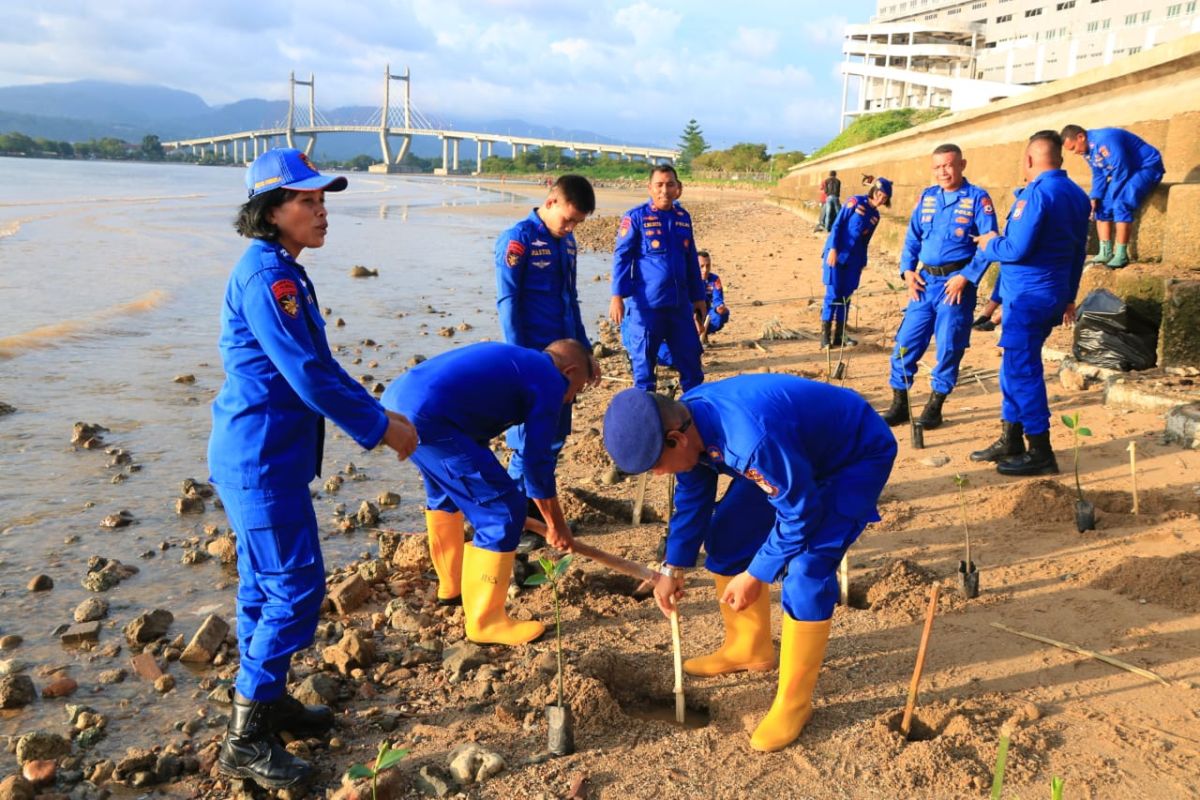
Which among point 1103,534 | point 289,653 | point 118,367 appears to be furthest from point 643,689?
point 118,367

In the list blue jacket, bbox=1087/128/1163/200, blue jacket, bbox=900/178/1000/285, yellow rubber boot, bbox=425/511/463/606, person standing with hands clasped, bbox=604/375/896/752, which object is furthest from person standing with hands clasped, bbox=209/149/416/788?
blue jacket, bbox=1087/128/1163/200

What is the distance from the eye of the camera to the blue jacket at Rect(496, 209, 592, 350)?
4.99 metres

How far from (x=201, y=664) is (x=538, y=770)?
1737 mm

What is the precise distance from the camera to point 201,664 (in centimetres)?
373

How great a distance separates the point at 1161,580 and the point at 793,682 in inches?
85.1

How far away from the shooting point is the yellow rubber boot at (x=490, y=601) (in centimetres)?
377

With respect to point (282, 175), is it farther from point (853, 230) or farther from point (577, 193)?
point (853, 230)

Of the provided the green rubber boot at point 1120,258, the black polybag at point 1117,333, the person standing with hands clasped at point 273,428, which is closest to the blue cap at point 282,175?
the person standing with hands clasped at point 273,428

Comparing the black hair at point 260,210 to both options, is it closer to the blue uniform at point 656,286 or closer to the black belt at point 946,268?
the blue uniform at point 656,286

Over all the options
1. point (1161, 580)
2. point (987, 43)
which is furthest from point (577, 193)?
point (987, 43)

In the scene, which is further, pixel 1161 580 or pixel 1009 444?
pixel 1009 444

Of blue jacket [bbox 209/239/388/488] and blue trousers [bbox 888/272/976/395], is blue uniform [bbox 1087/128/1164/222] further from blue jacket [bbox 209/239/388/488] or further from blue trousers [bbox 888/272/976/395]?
blue jacket [bbox 209/239/388/488]

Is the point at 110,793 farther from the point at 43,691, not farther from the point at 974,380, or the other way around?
the point at 974,380

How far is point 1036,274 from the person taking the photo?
17.9ft
